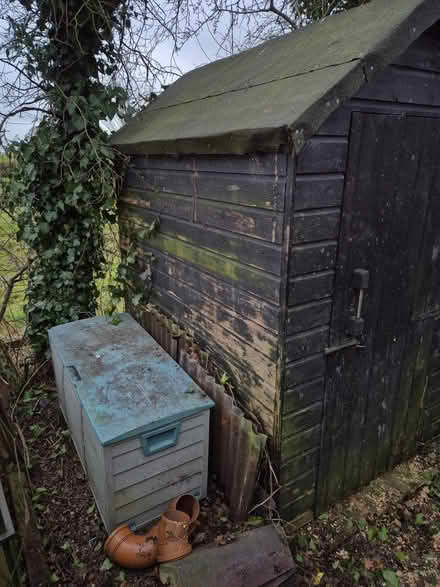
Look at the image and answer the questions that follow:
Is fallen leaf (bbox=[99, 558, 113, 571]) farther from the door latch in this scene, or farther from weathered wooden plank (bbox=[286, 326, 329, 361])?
the door latch

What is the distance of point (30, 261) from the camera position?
4.10 meters

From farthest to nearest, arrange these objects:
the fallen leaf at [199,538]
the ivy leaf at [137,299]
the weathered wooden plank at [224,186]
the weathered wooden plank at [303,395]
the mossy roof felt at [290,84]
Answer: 1. the ivy leaf at [137,299]
2. the fallen leaf at [199,538]
3. the weathered wooden plank at [303,395]
4. the weathered wooden plank at [224,186]
5. the mossy roof felt at [290,84]

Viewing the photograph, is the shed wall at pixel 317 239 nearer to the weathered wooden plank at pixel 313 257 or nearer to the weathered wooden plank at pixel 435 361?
the weathered wooden plank at pixel 313 257

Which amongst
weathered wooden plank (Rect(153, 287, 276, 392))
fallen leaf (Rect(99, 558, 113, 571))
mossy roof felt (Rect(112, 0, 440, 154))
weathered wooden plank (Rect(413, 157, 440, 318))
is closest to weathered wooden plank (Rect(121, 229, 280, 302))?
weathered wooden plank (Rect(153, 287, 276, 392))

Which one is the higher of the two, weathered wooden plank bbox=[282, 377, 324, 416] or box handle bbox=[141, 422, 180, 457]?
weathered wooden plank bbox=[282, 377, 324, 416]

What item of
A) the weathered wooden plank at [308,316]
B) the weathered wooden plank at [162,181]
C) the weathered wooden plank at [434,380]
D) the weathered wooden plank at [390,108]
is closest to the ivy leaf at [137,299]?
the weathered wooden plank at [162,181]

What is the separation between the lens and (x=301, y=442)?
239 centimetres

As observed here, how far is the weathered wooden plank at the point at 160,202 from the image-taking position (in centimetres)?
286

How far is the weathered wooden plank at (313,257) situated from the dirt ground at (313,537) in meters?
1.74

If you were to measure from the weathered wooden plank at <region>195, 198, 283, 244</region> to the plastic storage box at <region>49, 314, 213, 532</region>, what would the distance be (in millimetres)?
1144

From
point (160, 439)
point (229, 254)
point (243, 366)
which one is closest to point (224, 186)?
point (229, 254)

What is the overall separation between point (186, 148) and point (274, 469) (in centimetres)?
215

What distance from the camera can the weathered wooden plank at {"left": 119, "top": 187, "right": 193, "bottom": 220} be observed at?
2.86 metres

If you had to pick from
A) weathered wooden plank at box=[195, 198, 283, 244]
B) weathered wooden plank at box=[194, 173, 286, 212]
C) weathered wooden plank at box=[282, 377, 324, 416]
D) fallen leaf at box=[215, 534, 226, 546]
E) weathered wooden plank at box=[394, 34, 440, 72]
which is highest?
weathered wooden plank at box=[394, 34, 440, 72]
